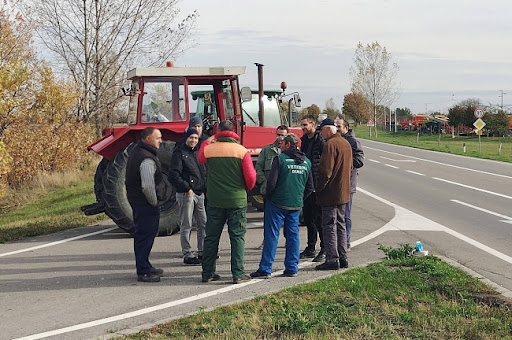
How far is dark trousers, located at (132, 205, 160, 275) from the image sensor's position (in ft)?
25.8

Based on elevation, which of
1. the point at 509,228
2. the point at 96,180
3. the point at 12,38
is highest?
the point at 12,38

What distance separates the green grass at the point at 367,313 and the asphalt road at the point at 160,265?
49 centimetres

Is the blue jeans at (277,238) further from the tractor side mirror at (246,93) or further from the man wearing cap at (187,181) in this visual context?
the tractor side mirror at (246,93)

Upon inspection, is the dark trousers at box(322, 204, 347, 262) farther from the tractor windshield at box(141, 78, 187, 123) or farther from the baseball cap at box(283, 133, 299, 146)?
the tractor windshield at box(141, 78, 187, 123)

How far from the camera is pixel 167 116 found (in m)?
11.3

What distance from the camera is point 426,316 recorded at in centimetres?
594

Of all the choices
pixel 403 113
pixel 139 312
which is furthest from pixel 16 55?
pixel 403 113

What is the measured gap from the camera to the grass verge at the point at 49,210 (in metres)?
12.1

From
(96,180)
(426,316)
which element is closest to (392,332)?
(426,316)

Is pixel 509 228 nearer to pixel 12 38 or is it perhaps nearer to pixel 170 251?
pixel 170 251

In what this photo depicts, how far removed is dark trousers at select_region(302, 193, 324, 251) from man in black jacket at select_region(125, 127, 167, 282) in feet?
7.25

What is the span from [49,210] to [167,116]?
5.39 m

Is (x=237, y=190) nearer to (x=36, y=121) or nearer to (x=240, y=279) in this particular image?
(x=240, y=279)

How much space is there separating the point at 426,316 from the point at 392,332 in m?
0.55
